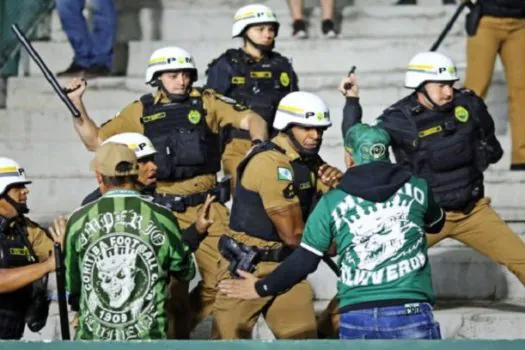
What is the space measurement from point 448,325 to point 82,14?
15.4ft

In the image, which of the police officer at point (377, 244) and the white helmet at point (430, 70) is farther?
the white helmet at point (430, 70)

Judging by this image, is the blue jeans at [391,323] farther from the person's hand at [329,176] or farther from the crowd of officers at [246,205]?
the person's hand at [329,176]

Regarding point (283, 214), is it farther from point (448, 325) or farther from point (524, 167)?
point (524, 167)

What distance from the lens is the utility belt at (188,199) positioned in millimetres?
11836

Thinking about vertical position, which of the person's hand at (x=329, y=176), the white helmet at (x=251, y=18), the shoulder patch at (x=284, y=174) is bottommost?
the person's hand at (x=329, y=176)

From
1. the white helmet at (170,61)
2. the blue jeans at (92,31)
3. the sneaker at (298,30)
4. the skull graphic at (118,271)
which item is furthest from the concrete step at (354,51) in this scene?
the skull graphic at (118,271)

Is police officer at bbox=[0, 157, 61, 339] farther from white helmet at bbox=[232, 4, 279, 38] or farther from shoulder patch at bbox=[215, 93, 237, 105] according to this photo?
white helmet at bbox=[232, 4, 279, 38]

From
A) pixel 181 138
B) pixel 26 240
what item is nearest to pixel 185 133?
pixel 181 138

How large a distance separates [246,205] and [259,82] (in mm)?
2162

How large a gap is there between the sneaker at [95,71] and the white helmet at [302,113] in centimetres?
434

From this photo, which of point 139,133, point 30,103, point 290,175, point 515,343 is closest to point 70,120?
point 30,103

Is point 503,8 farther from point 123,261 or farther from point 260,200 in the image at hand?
point 123,261

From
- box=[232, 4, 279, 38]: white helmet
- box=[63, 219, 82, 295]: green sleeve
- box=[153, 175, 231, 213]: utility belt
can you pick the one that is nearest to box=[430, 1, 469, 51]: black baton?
box=[232, 4, 279, 38]: white helmet

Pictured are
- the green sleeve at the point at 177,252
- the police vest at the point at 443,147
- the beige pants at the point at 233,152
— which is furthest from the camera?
the beige pants at the point at 233,152
